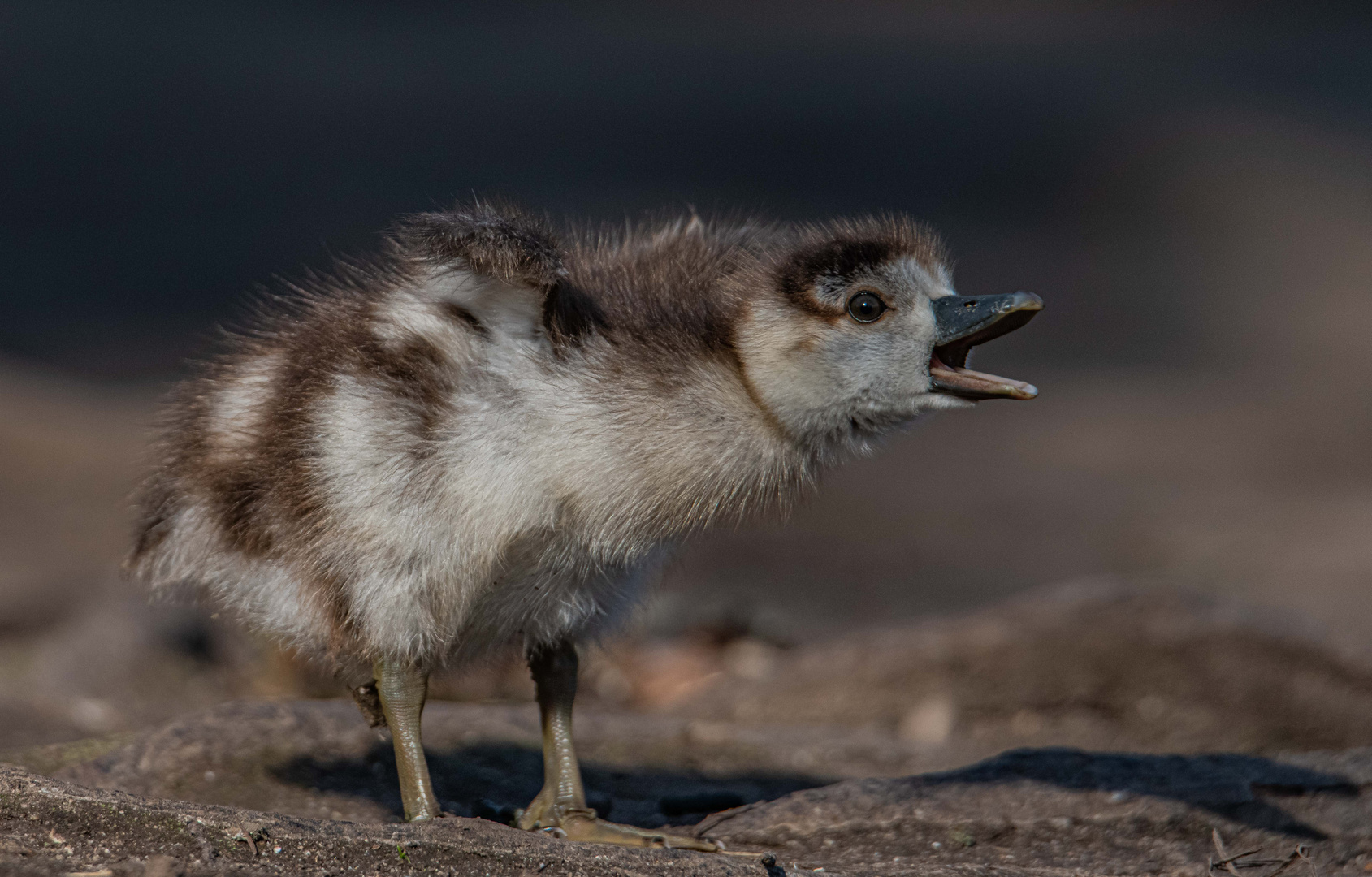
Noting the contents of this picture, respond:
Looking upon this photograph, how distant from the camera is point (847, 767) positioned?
484 centimetres

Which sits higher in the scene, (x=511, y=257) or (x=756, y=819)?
(x=511, y=257)

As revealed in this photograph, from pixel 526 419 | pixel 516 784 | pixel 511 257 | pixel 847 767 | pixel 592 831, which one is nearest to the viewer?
pixel 511 257

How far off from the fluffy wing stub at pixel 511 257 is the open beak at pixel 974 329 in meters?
0.77

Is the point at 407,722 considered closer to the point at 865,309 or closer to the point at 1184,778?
the point at 865,309

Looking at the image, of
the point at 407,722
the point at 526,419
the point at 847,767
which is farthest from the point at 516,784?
the point at 526,419

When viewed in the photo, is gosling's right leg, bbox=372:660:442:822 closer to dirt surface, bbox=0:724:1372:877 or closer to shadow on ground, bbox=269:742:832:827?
dirt surface, bbox=0:724:1372:877

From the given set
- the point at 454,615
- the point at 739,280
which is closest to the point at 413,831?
the point at 454,615

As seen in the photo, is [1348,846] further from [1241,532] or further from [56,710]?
[1241,532]

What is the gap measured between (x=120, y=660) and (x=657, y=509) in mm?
3749

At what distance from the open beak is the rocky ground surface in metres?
1.07

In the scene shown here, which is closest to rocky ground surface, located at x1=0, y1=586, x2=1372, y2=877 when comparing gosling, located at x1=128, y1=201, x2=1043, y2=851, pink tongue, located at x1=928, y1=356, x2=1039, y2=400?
gosling, located at x1=128, y1=201, x2=1043, y2=851

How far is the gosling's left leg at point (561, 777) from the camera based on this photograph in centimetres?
347

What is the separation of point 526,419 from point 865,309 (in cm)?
80

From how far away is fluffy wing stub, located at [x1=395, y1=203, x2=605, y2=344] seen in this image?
3.06 metres
